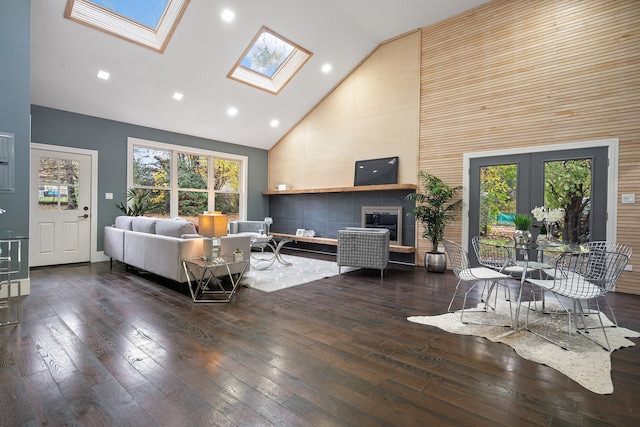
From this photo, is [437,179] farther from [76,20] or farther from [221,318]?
[76,20]

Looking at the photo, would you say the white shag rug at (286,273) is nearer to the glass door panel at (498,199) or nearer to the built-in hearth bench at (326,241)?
the built-in hearth bench at (326,241)

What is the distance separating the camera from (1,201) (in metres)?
3.57

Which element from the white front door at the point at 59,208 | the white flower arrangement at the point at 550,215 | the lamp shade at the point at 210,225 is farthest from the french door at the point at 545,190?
the white front door at the point at 59,208

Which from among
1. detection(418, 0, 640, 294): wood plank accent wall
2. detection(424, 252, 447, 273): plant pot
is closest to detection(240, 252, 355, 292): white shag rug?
detection(424, 252, 447, 273): plant pot

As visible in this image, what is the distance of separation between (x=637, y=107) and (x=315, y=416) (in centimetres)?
541

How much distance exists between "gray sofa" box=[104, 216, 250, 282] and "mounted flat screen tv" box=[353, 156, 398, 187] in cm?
308

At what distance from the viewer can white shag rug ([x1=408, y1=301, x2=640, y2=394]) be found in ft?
6.78

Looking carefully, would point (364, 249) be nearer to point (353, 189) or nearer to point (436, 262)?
point (436, 262)

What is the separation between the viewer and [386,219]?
6332mm

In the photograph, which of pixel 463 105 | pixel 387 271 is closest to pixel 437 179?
pixel 463 105

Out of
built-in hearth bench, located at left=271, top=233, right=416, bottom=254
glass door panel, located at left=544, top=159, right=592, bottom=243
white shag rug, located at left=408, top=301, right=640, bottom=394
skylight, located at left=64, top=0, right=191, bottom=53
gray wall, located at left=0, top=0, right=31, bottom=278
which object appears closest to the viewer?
white shag rug, located at left=408, top=301, right=640, bottom=394

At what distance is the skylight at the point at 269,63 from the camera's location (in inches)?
234

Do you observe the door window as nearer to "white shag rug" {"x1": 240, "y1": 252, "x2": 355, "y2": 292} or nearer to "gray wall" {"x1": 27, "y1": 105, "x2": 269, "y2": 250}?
"gray wall" {"x1": 27, "y1": 105, "x2": 269, "y2": 250}

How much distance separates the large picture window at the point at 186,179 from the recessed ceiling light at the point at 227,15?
3046 mm
